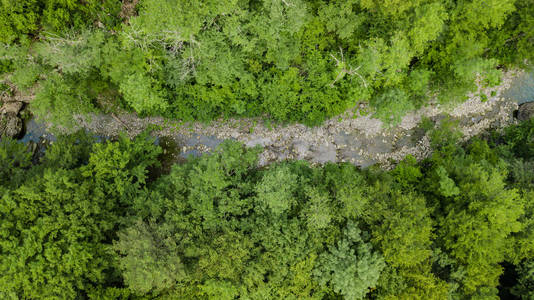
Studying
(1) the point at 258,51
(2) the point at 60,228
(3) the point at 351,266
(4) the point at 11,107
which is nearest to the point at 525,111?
(3) the point at 351,266

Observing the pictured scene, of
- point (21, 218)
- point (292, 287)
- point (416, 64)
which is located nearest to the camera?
point (21, 218)

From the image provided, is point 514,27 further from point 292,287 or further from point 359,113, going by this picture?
point 292,287

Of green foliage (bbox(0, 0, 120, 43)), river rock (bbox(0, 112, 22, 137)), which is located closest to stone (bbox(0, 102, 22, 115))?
river rock (bbox(0, 112, 22, 137))

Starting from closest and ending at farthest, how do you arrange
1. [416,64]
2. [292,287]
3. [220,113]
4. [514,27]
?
1. [292,287]
2. [514,27]
3. [416,64]
4. [220,113]

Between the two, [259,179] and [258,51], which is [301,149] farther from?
[258,51]

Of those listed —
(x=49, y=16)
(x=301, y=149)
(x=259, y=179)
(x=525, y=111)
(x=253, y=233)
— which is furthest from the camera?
(x=301, y=149)

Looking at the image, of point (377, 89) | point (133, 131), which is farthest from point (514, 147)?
point (133, 131)

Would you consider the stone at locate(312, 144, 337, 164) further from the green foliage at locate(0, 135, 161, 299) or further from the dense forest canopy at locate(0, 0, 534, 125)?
the green foliage at locate(0, 135, 161, 299)
